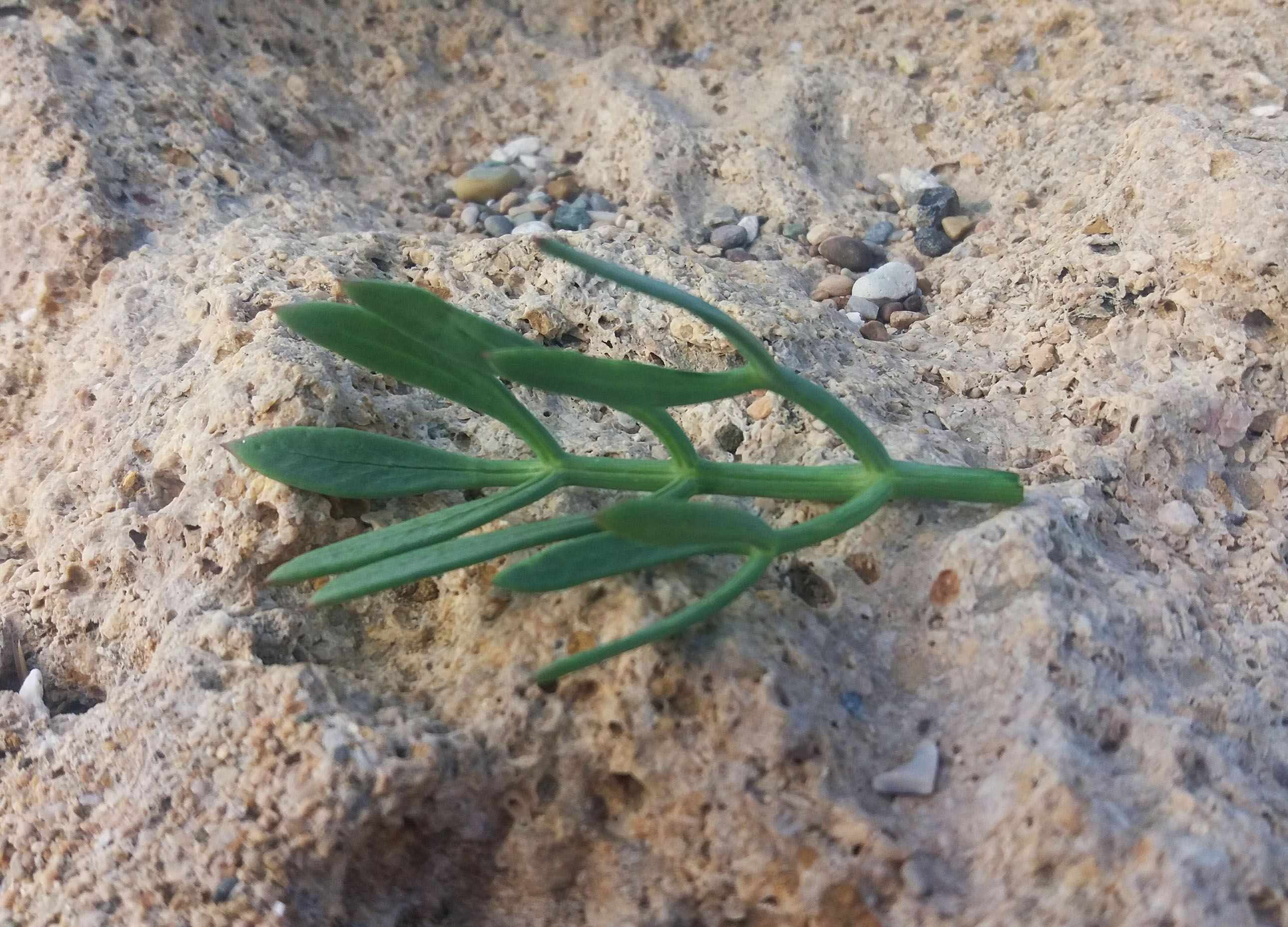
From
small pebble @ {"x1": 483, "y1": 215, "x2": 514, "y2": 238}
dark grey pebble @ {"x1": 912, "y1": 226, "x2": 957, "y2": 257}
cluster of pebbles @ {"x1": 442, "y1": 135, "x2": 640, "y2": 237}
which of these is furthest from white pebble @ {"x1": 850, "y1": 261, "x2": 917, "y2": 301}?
small pebble @ {"x1": 483, "y1": 215, "x2": 514, "y2": 238}

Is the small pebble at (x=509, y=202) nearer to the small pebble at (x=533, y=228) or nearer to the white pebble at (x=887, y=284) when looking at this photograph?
the small pebble at (x=533, y=228)

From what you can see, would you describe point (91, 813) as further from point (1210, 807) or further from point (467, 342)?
point (1210, 807)

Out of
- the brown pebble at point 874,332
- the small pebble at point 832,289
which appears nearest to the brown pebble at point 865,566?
the brown pebble at point 874,332

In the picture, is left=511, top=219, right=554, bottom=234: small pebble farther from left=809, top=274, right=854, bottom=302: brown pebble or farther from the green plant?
the green plant

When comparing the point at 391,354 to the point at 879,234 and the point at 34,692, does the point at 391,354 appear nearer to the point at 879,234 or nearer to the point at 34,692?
the point at 34,692

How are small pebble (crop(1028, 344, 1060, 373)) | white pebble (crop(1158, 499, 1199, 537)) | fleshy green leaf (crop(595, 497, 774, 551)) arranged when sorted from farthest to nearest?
small pebble (crop(1028, 344, 1060, 373)) → white pebble (crop(1158, 499, 1199, 537)) → fleshy green leaf (crop(595, 497, 774, 551))

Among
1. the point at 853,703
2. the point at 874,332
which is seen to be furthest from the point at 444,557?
the point at 874,332

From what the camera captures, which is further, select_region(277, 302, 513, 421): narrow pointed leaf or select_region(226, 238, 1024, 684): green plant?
select_region(277, 302, 513, 421): narrow pointed leaf
